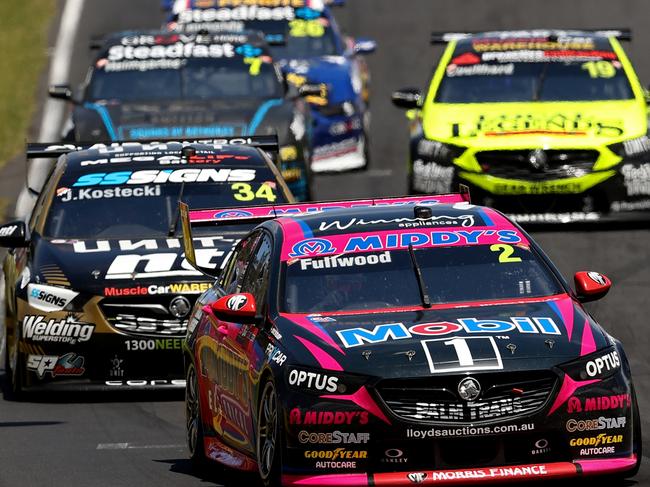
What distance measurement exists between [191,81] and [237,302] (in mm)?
10385

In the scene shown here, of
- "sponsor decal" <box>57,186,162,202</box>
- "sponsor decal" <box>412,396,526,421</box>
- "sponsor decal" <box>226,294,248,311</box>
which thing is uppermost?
"sponsor decal" <box>226,294,248,311</box>

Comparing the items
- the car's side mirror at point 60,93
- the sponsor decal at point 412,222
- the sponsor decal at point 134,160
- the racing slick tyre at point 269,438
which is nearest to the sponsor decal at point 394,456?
the racing slick tyre at point 269,438

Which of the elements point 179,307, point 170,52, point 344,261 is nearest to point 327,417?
point 344,261

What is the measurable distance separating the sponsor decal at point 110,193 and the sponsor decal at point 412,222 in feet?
13.3

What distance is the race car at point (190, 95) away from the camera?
18.0 m

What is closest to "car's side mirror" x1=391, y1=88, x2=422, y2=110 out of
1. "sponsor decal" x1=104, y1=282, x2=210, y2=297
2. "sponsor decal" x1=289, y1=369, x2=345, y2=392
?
"sponsor decal" x1=104, y1=282, x2=210, y2=297

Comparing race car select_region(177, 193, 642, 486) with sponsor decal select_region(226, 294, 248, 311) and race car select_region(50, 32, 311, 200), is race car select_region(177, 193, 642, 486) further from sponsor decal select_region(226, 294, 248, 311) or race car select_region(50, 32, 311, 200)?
race car select_region(50, 32, 311, 200)

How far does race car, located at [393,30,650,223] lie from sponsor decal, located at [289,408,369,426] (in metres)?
9.42

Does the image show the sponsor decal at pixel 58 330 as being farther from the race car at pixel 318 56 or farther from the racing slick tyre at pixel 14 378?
the race car at pixel 318 56

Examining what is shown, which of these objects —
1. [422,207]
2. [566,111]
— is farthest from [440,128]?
[422,207]

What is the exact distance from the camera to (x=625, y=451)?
902cm

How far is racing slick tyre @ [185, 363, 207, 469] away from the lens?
10461 millimetres

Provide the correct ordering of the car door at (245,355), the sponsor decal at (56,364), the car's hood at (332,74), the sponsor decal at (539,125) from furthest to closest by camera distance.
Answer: the car's hood at (332,74) → the sponsor decal at (539,125) → the sponsor decal at (56,364) → the car door at (245,355)

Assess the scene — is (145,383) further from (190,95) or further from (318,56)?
(318,56)
